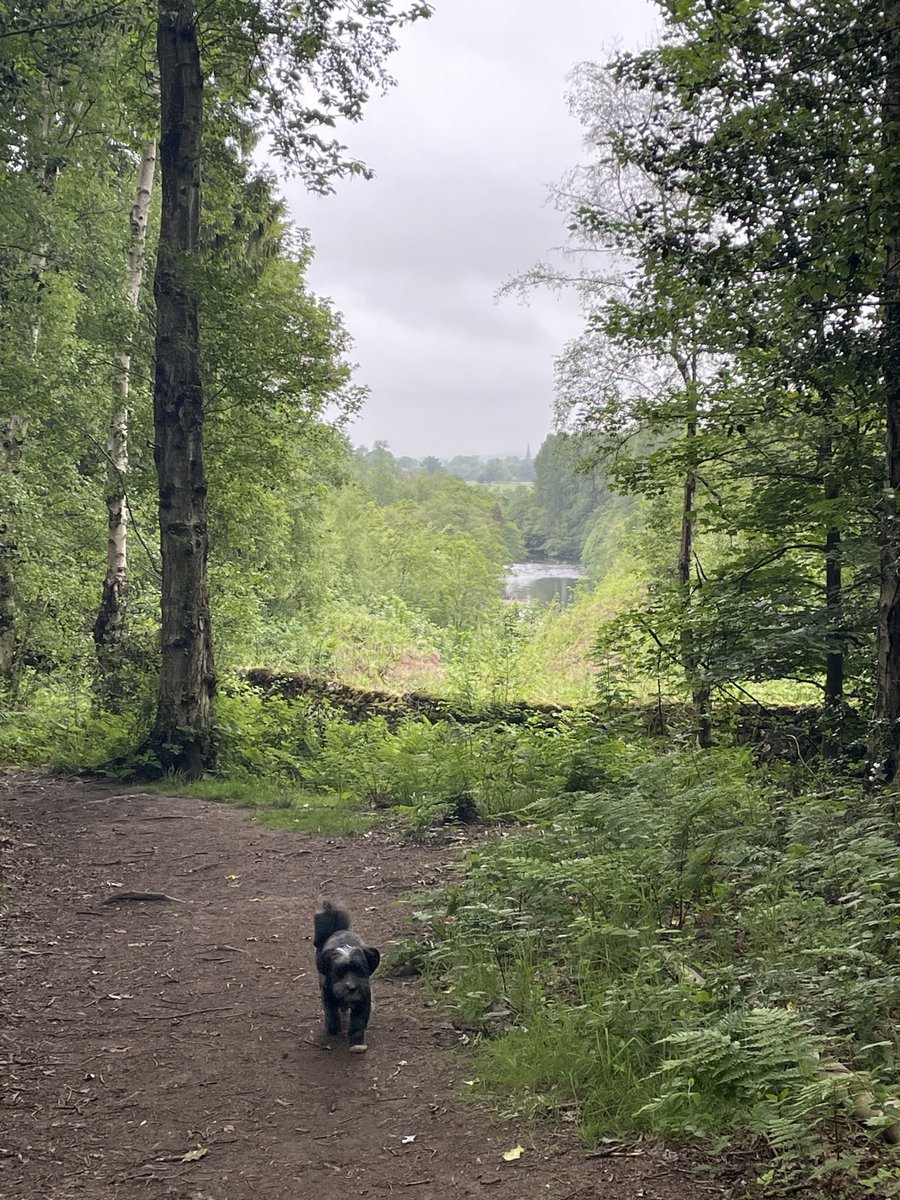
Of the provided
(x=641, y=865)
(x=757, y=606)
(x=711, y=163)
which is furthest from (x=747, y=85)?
(x=641, y=865)

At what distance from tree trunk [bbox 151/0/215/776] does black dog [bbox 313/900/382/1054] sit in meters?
6.81

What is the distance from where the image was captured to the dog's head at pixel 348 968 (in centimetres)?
417

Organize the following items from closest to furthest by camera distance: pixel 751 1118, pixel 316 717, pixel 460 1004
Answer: pixel 751 1118, pixel 460 1004, pixel 316 717

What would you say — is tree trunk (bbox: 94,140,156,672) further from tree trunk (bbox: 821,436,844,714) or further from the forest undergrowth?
tree trunk (bbox: 821,436,844,714)

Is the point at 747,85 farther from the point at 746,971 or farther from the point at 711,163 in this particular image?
the point at 746,971

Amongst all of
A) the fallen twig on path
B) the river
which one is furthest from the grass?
the river

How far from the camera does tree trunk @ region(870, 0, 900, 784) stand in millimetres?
4957

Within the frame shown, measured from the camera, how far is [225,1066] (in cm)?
404

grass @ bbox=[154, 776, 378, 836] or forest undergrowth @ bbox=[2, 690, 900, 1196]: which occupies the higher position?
forest undergrowth @ bbox=[2, 690, 900, 1196]

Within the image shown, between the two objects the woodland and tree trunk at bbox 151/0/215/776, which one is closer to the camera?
the woodland

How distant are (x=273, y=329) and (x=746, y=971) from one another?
909 centimetres

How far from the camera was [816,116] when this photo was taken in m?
5.38

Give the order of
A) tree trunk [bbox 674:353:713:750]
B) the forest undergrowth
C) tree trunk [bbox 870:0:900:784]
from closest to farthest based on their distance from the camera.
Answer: the forest undergrowth → tree trunk [bbox 870:0:900:784] → tree trunk [bbox 674:353:713:750]

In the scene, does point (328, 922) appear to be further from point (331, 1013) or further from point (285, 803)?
point (285, 803)
